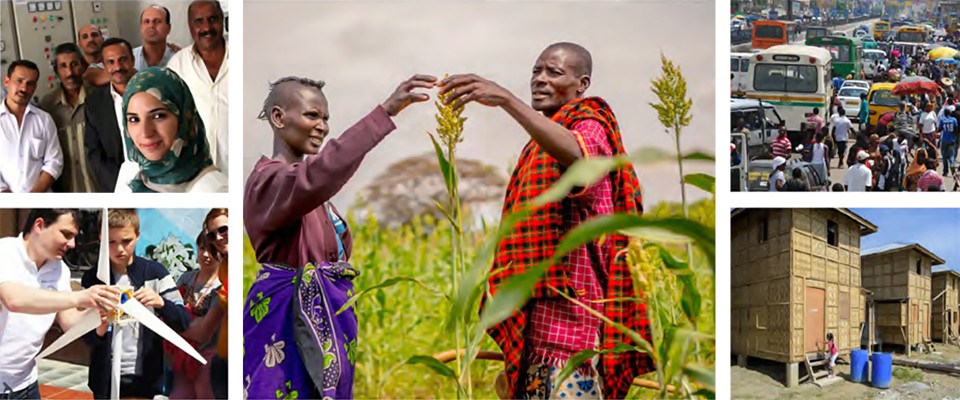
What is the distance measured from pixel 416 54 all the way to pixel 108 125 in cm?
88

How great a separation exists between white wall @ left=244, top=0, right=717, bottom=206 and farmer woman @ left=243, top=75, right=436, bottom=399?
4cm

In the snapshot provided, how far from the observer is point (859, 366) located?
3139mm

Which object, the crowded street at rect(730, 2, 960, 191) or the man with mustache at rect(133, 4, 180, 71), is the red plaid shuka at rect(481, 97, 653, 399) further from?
the man with mustache at rect(133, 4, 180, 71)

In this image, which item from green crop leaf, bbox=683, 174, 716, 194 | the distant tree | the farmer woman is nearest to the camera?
green crop leaf, bbox=683, 174, 716, 194

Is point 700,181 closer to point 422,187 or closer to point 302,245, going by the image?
point 422,187

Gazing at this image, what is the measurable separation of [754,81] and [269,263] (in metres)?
1.44

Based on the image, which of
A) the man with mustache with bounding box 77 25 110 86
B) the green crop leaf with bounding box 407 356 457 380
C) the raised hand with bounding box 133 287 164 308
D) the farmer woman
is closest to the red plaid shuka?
the green crop leaf with bounding box 407 356 457 380

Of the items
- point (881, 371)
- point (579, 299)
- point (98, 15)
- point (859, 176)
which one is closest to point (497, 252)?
point (579, 299)

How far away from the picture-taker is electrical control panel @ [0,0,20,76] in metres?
3.03

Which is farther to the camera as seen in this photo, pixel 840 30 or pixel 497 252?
pixel 840 30

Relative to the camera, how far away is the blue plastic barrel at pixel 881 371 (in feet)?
10.3

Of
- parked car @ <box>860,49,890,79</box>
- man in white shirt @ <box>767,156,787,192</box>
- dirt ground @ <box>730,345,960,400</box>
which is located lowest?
dirt ground @ <box>730,345,960,400</box>

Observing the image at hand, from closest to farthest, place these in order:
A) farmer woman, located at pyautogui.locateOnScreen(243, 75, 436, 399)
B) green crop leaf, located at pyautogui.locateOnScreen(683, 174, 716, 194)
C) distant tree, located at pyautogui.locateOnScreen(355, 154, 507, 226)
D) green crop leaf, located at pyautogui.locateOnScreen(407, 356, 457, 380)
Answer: green crop leaf, located at pyautogui.locateOnScreen(683, 174, 716, 194) → green crop leaf, located at pyautogui.locateOnScreen(407, 356, 457, 380) → farmer woman, located at pyautogui.locateOnScreen(243, 75, 436, 399) → distant tree, located at pyautogui.locateOnScreen(355, 154, 507, 226)

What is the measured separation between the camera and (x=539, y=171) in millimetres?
2994
